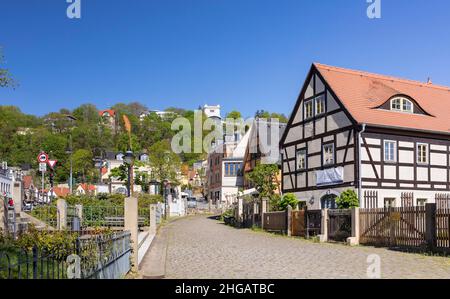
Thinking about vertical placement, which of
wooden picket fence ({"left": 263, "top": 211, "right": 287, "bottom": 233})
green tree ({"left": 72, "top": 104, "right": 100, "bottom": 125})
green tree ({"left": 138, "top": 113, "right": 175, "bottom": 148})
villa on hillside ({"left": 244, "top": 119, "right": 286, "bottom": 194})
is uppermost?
green tree ({"left": 72, "top": 104, "right": 100, "bottom": 125})

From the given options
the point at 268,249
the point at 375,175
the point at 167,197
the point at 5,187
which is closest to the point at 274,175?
the point at 167,197

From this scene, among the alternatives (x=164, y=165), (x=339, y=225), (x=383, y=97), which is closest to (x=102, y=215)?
(x=339, y=225)

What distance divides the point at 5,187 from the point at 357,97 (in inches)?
1125

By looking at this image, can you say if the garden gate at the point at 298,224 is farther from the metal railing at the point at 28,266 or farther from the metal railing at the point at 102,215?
the metal railing at the point at 28,266

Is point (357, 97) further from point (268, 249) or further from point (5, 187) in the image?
point (5, 187)

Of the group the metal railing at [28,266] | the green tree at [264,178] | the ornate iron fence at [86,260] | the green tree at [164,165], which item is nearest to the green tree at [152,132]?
the green tree at [164,165]

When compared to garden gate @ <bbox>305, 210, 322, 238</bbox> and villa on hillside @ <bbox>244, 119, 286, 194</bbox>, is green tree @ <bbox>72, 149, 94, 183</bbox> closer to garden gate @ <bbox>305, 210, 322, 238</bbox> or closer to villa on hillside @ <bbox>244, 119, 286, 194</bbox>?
villa on hillside @ <bbox>244, 119, 286, 194</bbox>

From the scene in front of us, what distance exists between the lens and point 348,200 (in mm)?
28141

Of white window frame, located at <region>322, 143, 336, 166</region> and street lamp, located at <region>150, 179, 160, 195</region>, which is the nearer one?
white window frame, located at <region>322, 143, 336, 166</region>

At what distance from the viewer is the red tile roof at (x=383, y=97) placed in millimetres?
31188

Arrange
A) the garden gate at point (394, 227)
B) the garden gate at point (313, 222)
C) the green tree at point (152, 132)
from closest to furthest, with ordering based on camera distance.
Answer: the garden gate at point (394, 227), the garden gate at point (313, 222), the green tree at point (152, 132)

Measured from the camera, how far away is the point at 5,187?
143 feet

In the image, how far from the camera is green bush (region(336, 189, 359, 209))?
2814 centimetres

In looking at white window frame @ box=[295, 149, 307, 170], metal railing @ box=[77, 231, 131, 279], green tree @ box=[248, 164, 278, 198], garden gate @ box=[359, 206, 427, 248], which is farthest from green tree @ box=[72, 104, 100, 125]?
metal railing @ box=[77, 231, 131, 279]
